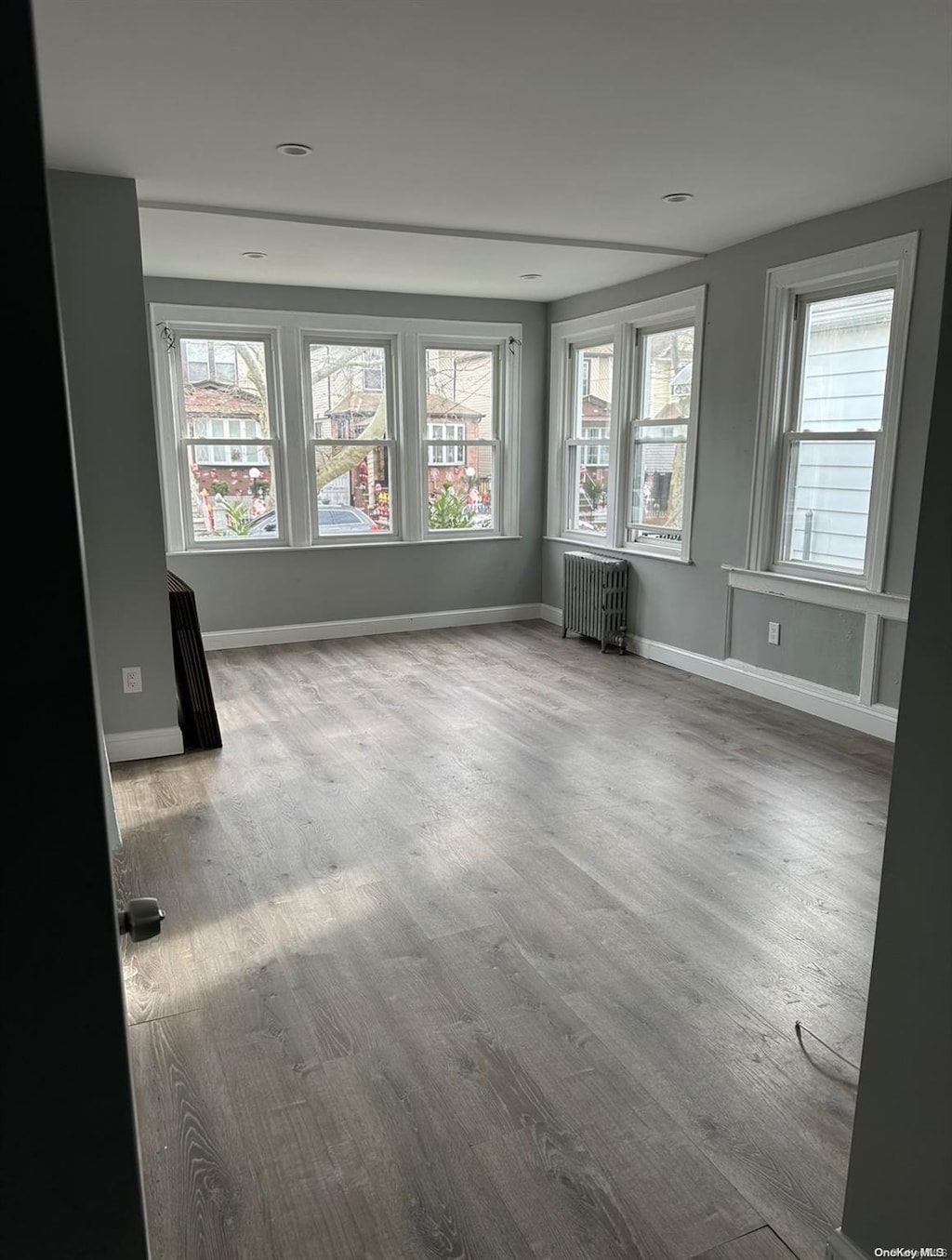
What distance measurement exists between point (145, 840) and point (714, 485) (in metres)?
3.81

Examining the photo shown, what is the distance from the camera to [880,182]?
3721 millimetres

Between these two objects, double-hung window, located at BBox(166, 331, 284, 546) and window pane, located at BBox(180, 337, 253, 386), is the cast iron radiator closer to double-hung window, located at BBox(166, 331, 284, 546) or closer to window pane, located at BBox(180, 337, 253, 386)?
double-hung window, located at BBox(166, 331, 284, 546)

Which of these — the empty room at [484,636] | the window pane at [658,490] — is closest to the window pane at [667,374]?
the empty room at [484,636]

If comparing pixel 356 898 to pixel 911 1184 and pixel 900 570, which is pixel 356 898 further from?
pixel 900 570

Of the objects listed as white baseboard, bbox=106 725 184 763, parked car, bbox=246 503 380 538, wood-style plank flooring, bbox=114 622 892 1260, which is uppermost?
parked car, bbox=246 503 380 538

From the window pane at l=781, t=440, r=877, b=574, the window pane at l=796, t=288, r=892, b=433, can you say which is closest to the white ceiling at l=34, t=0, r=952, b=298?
the window pane at l=796, t=288, r=892, b=433

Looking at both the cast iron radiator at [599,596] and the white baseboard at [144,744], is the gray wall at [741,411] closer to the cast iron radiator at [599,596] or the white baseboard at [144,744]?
the cast iron radiator at [599,596]

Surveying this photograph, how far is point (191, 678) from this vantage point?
4215mm

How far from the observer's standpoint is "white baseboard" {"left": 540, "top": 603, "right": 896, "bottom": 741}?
4376 mm

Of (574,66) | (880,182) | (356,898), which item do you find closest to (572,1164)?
(356,898)

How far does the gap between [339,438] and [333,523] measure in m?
0.64

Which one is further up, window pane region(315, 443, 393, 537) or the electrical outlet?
window pane region(315, 443, 393, 537)

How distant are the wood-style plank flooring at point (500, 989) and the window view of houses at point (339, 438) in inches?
97.8

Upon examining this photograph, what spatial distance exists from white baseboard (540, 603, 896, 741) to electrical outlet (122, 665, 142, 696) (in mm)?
3401
